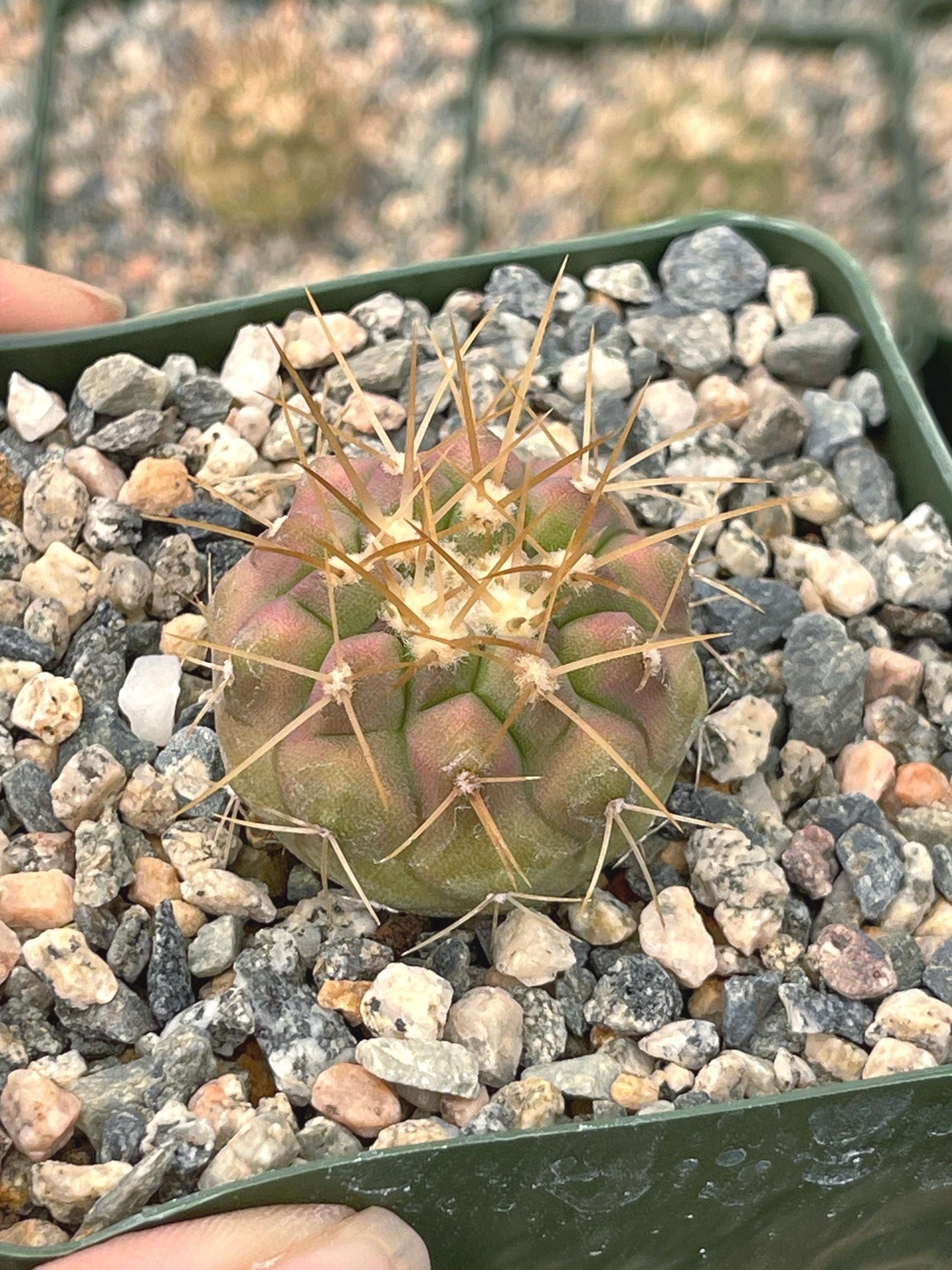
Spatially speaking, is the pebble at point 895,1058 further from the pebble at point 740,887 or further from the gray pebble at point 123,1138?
the gray pebble at point 123,1138

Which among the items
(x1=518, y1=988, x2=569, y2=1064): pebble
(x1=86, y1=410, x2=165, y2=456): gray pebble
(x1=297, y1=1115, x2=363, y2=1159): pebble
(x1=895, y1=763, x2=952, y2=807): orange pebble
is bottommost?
(x1=297, y1=1115, x2=363, y2=1159): pebble

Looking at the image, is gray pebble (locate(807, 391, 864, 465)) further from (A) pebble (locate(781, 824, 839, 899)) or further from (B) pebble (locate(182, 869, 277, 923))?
(B) pebble (locate(182, 869, 277, 923))

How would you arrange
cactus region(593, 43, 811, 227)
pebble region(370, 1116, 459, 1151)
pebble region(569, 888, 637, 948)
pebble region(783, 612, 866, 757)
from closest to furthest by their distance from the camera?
pebble region(370, 1116, 459, 1151)
pebble region(569, 888, 637, 948)
pebble region(783, 612, 866, 757)
cactus region(593, 43, 811, 227)

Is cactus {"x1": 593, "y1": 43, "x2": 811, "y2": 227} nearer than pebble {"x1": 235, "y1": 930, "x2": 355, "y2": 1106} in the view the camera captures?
No

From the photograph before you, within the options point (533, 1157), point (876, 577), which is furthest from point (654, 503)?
point (533, 1157)

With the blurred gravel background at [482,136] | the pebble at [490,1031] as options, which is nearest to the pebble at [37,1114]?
the pebble at [490,1031]

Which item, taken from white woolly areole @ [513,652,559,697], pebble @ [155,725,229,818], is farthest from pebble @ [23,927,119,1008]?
white woolly areole @ [513,652,559,697]

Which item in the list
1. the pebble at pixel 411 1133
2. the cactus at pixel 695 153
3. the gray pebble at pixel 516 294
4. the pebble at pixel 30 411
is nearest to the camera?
A: the pebble at pixel 411 1133
